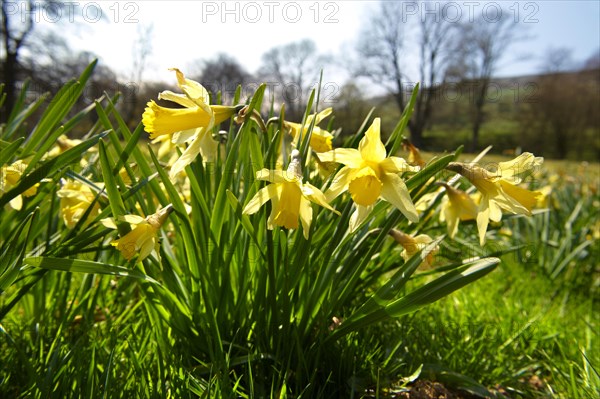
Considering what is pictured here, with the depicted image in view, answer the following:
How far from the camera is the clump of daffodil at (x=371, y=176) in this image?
858 millimetres

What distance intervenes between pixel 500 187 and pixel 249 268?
2.27 feet

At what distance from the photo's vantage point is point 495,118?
25609 mm

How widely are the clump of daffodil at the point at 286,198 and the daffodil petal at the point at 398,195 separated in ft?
0.49

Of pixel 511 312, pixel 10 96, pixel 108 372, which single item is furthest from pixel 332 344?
pixel 10 96

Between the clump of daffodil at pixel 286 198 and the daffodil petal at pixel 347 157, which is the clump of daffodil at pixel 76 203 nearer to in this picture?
the clump of daffodil at pixel 286 198

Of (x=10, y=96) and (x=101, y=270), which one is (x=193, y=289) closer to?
(x=101, y=270)

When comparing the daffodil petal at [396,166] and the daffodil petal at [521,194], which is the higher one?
the daffodil petal at [396,166]

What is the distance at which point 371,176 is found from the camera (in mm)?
878

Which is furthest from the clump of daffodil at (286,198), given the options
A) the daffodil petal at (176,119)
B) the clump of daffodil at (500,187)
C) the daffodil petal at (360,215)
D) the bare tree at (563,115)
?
the bare tree at (563,115)

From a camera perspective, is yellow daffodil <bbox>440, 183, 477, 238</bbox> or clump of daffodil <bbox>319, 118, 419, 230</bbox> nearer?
clump of daffodil <bbox>319, 118, 419, 230</bbox>

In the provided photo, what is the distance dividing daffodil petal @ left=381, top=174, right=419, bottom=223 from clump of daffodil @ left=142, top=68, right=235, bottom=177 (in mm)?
404

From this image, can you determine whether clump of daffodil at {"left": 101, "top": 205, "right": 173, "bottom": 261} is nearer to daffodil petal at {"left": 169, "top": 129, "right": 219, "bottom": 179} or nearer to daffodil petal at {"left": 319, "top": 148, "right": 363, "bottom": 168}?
daffodil petal at {"left": 169, "top": 129, "right": 219, "bottom": 179}

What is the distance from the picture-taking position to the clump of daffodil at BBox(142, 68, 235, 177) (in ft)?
3.01

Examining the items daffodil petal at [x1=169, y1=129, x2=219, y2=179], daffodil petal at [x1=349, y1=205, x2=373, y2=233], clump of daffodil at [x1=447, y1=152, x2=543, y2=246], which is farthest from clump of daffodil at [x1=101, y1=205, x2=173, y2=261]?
clump of daffodil at [x1=447, y1=152, x2=543, y2=246]
